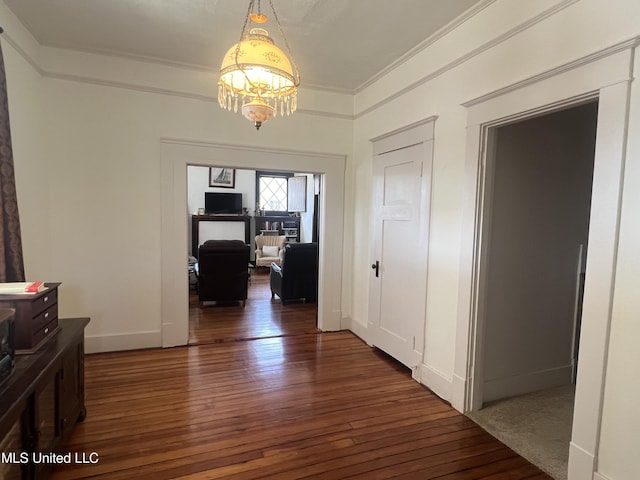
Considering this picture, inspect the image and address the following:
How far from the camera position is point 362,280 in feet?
14.3

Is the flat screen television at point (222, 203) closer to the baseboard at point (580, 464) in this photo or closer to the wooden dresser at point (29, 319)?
the wooden dresser at point (29, 319)

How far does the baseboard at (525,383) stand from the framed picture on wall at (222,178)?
8.39m

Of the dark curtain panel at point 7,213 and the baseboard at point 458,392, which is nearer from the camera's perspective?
the dark curtain panel at point 7,213

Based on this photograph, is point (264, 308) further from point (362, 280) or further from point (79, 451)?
point (79, 451)

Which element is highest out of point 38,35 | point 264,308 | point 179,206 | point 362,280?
point 38,35

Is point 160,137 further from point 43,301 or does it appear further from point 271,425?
point 271,425

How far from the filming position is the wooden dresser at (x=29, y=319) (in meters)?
1.84

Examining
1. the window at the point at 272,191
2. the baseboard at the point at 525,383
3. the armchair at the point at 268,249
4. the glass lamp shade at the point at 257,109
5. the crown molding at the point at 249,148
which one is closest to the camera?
the glass lamp shade at the point at 257,109

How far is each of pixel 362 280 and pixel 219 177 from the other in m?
6.64

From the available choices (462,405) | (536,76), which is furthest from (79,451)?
(536,76)

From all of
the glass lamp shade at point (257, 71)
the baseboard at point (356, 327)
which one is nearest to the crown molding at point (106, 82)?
the glass lamp shade at point (257, 71)

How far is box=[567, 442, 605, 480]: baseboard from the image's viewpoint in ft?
6.15

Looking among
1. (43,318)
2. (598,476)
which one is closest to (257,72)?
(43,318)

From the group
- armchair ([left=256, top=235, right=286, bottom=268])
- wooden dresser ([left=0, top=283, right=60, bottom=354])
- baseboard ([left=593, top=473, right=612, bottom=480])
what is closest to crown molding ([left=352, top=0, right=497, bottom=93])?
baseboard ([left=593, top=473, right=612, bottom=480])
